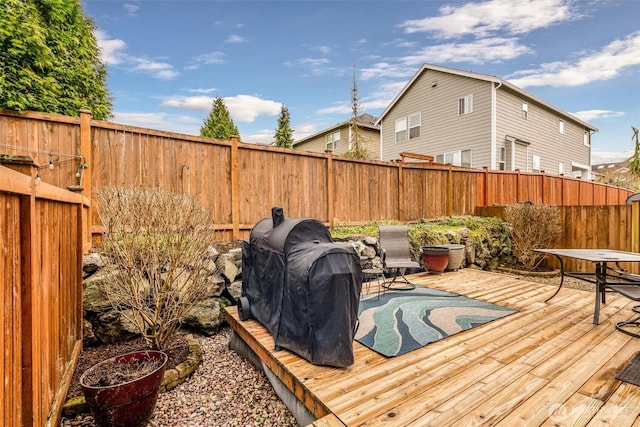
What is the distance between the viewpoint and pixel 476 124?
12.4 meters

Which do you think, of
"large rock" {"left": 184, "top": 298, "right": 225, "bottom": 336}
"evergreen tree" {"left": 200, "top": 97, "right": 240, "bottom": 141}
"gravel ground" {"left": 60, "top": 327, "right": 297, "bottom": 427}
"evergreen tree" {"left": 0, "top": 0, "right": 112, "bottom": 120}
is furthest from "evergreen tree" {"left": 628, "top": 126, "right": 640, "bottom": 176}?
"evergreen tree" {"left": 0, "top": 0, "right": 112, "bottom": 120}

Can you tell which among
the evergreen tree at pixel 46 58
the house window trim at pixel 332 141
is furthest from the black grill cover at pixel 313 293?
the house window trim at pixel 332 141

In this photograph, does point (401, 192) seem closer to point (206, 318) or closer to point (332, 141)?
point (206, 318)

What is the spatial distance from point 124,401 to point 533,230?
27.1 feet

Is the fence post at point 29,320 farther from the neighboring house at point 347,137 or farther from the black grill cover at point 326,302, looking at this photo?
the neighboring house at point 347,137

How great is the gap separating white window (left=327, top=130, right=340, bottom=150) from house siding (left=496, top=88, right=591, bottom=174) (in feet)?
31.2

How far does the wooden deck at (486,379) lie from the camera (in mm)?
1821

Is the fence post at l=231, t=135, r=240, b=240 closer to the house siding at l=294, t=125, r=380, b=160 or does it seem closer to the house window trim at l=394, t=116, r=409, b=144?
the house window trim at l=394, t=116, r=409, b=144

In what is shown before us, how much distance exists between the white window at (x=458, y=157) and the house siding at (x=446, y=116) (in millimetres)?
165

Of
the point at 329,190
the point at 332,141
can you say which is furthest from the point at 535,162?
the point at 329,190

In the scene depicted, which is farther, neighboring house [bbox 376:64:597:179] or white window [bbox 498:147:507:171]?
white window [bbox 498:147:507:171]

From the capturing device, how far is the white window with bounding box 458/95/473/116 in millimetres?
12578

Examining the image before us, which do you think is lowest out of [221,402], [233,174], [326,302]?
[221,402]

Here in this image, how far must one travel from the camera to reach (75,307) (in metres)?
2.86
